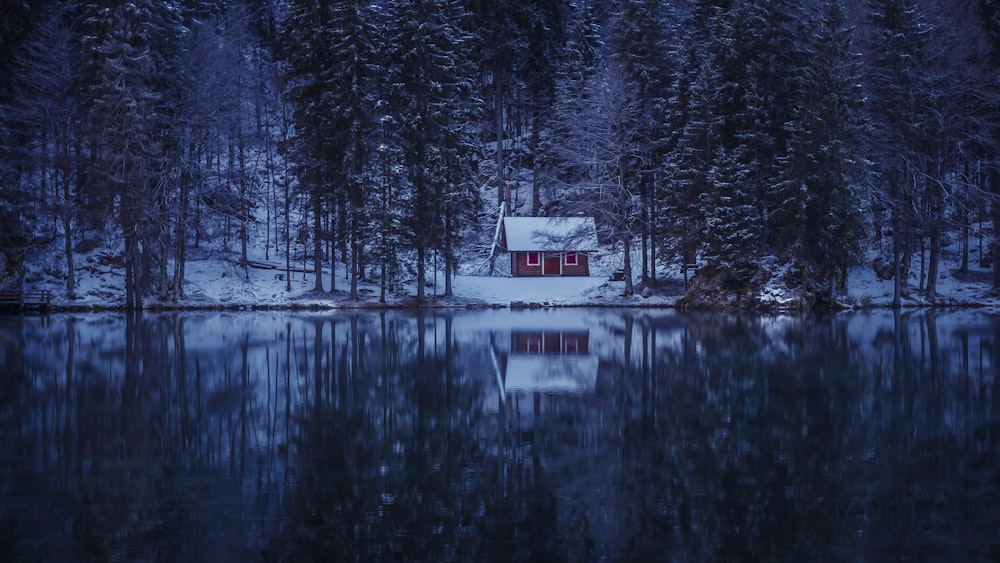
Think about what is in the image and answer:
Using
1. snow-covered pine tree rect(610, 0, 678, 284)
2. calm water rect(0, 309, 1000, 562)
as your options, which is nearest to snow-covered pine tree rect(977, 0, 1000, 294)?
snow-covered pine tree rect(610, 0, 678, 284)

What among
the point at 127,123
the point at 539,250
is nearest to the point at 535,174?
the point at 539,250

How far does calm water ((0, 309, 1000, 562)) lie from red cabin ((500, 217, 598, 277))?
34660 mm

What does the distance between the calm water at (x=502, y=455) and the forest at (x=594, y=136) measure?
20893 millimetres

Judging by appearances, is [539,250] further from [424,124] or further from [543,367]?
[543,367]

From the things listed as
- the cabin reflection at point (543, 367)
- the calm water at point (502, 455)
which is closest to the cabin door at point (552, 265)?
the cabin reflection at point (543, 367)

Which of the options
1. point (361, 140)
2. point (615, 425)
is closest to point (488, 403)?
point (615, 425)

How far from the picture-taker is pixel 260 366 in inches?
882

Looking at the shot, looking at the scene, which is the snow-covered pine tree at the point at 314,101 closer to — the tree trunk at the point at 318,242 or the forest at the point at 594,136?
the tree trunk at the point at 318,242

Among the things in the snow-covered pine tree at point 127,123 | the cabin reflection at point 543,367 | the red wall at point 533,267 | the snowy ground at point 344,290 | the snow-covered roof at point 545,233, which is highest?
the snow-covered pine tree at point 127,123

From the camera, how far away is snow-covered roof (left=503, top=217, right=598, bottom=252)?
54.5 metres

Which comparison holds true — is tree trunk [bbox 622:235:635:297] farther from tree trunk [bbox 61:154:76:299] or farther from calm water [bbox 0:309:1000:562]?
tree trunk [bbox 61:154:76:299]

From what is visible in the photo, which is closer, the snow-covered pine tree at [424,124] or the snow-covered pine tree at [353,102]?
the snow-covered pine tree at [353,102]

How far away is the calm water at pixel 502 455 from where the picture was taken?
28.0 ft

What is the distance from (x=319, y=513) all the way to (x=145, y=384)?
11.4 m
